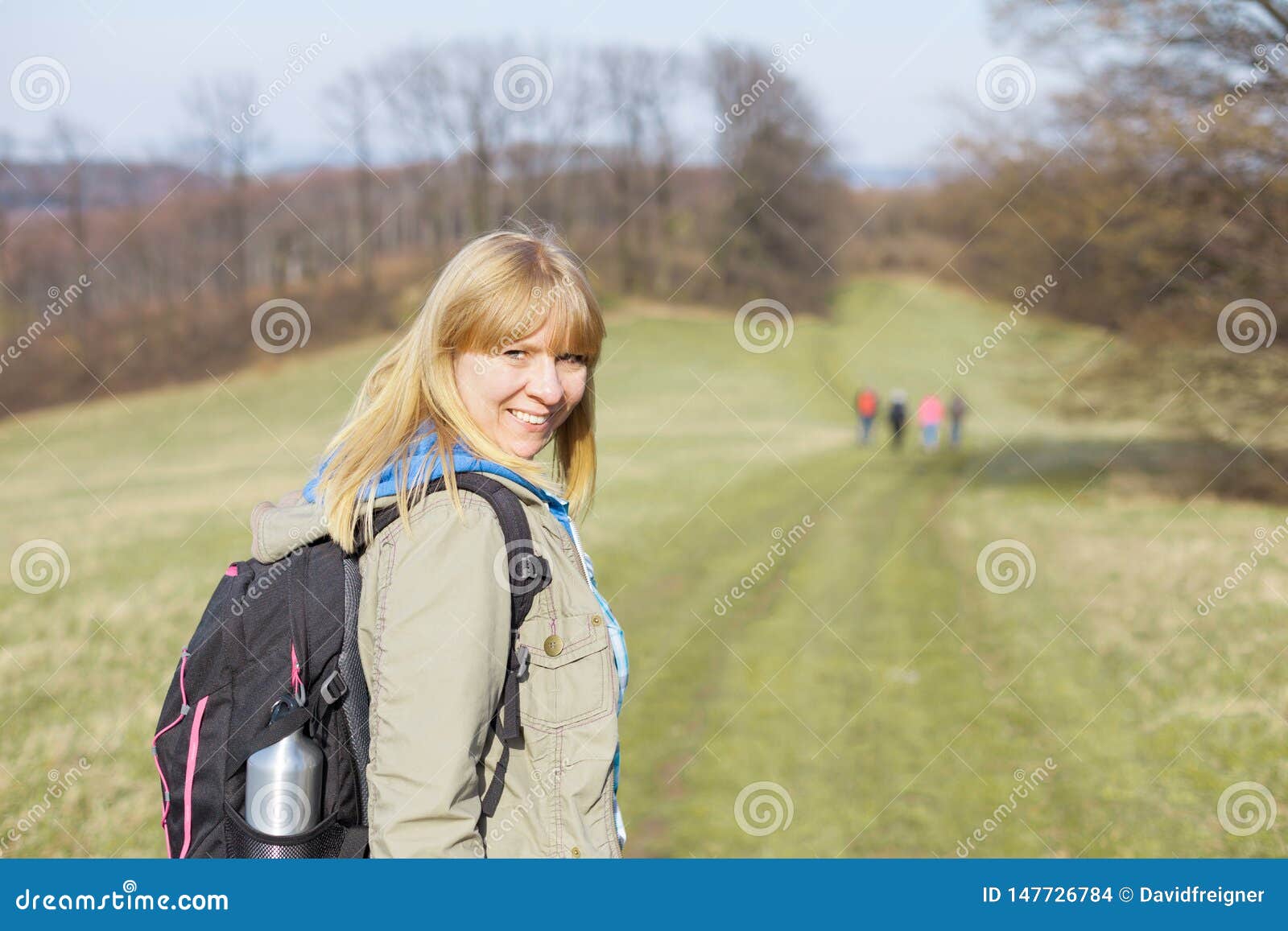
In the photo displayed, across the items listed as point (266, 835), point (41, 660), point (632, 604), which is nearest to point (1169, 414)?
point (632, 604)

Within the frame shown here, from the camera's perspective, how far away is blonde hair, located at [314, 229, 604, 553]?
7.08 feet

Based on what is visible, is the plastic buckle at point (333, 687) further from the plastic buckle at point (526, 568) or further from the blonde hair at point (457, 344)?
the plastic buckle at point (526, 568)

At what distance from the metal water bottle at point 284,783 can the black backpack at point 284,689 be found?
2 centimetres

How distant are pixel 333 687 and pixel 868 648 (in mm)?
8817

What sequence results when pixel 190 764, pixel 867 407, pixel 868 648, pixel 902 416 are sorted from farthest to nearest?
pixel 867 407
pixel 902 416
pixel 868 648
pixel 190 764

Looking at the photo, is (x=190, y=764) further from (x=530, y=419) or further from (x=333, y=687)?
(x=530, y=419)

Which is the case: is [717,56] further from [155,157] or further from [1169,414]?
[1169,414]

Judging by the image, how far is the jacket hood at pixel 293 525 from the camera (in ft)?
6.75

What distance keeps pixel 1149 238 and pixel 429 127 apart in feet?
136

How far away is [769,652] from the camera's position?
33.2ft

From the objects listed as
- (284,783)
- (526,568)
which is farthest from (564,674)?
(284,783)

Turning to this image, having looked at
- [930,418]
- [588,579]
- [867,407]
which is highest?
[867,407]

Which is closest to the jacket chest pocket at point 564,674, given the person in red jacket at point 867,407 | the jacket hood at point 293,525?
the jacket hood at point 293,525

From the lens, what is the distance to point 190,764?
2035mm
